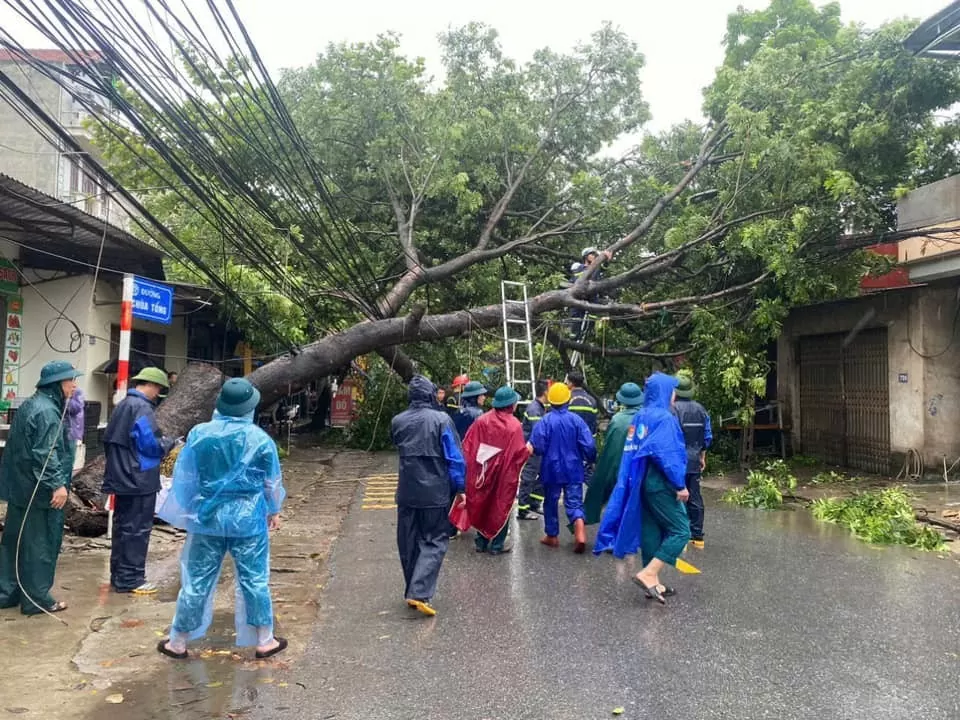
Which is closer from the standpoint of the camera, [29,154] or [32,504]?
[32,504]

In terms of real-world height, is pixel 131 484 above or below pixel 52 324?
below

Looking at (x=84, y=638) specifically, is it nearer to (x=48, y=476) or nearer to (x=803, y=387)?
(x=48, y=476)

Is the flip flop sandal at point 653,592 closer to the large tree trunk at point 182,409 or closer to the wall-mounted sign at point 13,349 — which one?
the large tree trunk at point 182,409

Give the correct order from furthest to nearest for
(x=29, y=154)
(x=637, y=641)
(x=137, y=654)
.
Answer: (x=29, y=154) < (x=637, y=641) < (x=137, y=654)

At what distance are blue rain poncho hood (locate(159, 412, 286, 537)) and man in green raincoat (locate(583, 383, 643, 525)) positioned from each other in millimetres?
3811

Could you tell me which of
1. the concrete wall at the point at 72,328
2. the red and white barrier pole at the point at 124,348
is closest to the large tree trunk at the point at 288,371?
the red and white barrier pole at the point at 124,348

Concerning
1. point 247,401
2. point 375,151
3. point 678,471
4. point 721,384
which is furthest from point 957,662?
point 375,151

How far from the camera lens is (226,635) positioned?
491cm

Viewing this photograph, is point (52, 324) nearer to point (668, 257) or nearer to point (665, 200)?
point (668, 257)

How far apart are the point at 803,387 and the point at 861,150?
14.8 feet

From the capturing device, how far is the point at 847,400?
12.7 meters

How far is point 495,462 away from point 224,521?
2.96 m

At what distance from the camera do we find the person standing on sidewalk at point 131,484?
5.82 metres

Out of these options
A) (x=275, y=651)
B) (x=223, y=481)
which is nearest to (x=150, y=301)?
(x=223, y=481)
